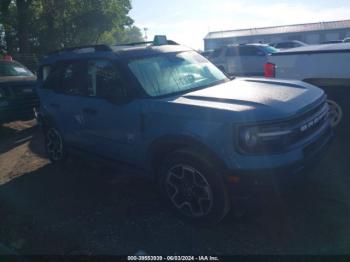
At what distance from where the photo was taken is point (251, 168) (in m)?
3.20

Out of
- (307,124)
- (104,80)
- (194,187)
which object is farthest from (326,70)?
(104,80)

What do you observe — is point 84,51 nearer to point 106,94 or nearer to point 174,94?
point 106,94

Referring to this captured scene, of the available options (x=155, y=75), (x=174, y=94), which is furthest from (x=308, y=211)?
(x=155, y=75)

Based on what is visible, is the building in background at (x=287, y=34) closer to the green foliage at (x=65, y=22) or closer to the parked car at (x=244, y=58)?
the green foliage at (x=65, y=22)

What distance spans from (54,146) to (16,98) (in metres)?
3.00

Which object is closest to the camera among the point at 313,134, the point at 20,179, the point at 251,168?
the point at 251,168

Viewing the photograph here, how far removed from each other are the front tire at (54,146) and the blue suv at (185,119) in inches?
13.9

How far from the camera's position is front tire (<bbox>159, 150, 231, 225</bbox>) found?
3467 millimetres

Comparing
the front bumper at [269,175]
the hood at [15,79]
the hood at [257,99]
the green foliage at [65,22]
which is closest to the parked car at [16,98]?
the hood at [15,79]

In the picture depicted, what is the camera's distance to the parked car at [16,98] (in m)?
8.06

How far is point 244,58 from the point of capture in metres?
15.0

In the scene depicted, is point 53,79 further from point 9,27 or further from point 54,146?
point 9,27

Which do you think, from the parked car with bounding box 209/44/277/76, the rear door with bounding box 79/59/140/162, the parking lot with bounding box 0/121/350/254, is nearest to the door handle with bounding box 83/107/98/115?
the rear door with bounding box 79/59/140/162

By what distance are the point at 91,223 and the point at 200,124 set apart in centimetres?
182
